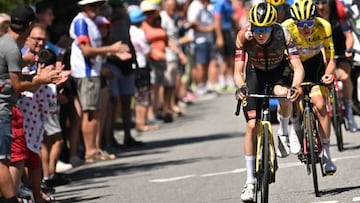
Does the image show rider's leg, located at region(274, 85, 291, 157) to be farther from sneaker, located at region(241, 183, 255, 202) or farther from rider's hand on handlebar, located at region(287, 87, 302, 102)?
rider's hand on handlebar, located at region(287, 87, 302, 102)

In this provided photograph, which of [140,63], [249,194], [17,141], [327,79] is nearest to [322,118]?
[327,79]

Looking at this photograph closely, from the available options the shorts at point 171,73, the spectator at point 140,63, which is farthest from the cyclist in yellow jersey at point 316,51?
the shorts at point 171,73

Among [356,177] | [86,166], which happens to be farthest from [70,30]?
[356,177]

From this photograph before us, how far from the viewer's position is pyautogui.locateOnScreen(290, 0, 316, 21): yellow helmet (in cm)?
1376

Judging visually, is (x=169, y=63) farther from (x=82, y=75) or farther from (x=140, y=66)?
(x=82, y=75)

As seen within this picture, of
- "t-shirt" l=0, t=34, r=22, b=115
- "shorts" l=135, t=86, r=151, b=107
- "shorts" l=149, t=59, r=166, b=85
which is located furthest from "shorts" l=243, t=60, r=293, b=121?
"shorts" l=149, t=59, r=166, b=85

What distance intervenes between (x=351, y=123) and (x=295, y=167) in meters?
3.12

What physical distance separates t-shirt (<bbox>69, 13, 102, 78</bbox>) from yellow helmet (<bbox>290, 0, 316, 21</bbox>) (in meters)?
4.44

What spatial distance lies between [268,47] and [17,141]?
8.61 ft

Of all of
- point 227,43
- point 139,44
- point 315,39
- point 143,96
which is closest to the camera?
point 315,39

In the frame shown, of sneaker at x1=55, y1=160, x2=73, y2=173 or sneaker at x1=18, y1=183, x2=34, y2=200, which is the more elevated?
sneaker at x1=18, y1=183, x2=34, y2=200

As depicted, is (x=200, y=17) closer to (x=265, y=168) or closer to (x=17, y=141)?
(x=17, y=141)

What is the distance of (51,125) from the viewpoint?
15281mm

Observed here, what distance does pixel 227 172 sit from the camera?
51.8 feet
